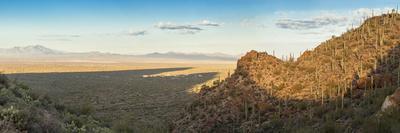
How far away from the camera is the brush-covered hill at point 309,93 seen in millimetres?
15883

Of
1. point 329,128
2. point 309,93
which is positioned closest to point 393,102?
point 329,128

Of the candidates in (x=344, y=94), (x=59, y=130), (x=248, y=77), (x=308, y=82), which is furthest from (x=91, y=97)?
(x=59, y=130)

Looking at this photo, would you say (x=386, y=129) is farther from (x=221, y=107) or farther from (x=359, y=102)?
(x=221, y=107)

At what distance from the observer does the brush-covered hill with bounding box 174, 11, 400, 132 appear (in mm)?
15883

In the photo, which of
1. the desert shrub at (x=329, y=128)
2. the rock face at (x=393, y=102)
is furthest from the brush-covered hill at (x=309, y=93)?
the rock face at (x=393, y=102)

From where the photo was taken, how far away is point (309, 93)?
2000 cm

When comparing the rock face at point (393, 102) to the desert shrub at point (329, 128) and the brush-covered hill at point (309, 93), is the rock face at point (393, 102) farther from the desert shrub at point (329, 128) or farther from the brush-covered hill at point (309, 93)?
the desert shrub at point (329, 128)

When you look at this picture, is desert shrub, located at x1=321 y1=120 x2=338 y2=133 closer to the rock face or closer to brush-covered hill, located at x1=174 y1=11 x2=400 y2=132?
brush-covered hill, located at x1=174 y1=11 x2=400 y2=132

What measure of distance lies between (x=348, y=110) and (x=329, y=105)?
168 centimetres

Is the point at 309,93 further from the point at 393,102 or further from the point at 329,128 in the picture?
the point at 393,102

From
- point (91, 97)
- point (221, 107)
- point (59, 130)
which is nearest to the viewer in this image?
point (59, 130)

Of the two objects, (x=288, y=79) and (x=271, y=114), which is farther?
(x=288, y=79)

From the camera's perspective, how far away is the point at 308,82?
21312mm

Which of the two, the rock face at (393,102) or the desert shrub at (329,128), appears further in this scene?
the desert shrub at (329,128)
